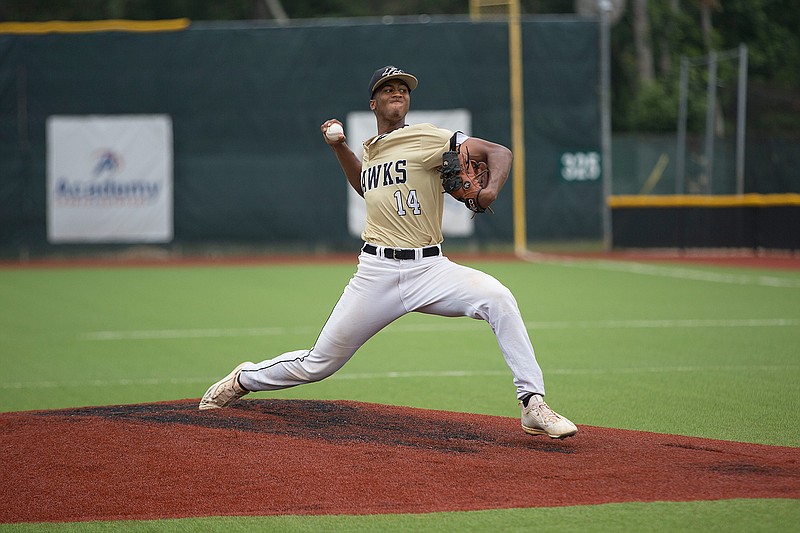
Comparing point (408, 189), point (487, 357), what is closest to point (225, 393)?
point (408, 189)

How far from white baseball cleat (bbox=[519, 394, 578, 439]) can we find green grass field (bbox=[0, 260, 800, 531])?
3.30 feet

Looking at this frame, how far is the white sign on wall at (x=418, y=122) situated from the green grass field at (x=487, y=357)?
559 cm

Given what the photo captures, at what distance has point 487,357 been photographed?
1027cm

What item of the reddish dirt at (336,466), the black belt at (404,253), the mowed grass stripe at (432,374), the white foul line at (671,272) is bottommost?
the reddish dirt at (336,466)

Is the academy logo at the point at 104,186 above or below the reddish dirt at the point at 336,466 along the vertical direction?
above

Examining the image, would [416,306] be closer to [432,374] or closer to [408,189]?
[408,189]

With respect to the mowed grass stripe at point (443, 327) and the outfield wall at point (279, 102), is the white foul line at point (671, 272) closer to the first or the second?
the outfield wall at point (279, 102)

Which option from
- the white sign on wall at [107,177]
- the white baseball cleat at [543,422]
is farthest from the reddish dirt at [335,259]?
the white baseball cleat at [543,422]

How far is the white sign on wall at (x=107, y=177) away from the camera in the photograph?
2403 centimetres

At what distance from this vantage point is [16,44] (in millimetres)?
24078

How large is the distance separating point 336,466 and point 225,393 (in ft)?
5.47

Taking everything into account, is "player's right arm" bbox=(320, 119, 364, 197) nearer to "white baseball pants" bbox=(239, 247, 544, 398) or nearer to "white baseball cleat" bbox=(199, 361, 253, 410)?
"white baseball pants" bbox=(239, 247, 544, 398)

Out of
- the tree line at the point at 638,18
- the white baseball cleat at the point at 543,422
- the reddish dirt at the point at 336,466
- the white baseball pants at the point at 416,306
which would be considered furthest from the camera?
the tree line at the point at 638,18

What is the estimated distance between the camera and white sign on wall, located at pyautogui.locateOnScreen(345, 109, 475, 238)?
23.8 meters
